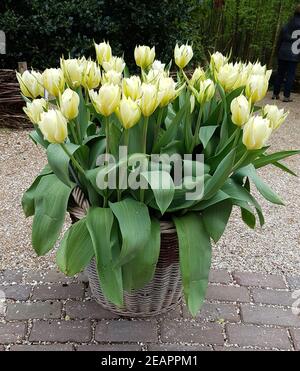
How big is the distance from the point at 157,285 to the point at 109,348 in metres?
0.35

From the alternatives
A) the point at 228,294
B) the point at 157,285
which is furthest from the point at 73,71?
the point at 228,294

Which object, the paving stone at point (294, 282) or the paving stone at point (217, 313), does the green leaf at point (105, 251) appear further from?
the paving stone at point (294, 282)

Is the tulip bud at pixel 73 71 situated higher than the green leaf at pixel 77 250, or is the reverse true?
the tulip bud at pixel 73 71

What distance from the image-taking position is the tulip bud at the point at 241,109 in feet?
5.61

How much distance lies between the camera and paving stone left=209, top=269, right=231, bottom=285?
2701 mm

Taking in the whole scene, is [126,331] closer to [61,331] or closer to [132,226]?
[61,331]

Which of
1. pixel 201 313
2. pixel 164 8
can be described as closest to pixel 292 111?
pixel 164 8

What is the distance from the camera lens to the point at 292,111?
6.58m

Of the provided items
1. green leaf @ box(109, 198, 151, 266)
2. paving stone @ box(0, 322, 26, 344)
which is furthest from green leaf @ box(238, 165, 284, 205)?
paving stone @ box(0, 322, 26, 344)

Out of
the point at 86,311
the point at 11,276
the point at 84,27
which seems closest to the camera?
the point at 86,311

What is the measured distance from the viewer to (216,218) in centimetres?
200

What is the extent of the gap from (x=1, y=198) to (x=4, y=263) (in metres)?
0.95

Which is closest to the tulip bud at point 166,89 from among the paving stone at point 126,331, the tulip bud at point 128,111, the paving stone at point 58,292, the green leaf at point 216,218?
the tulip bud at point 128,111

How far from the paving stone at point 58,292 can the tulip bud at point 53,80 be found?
110 centimetres
